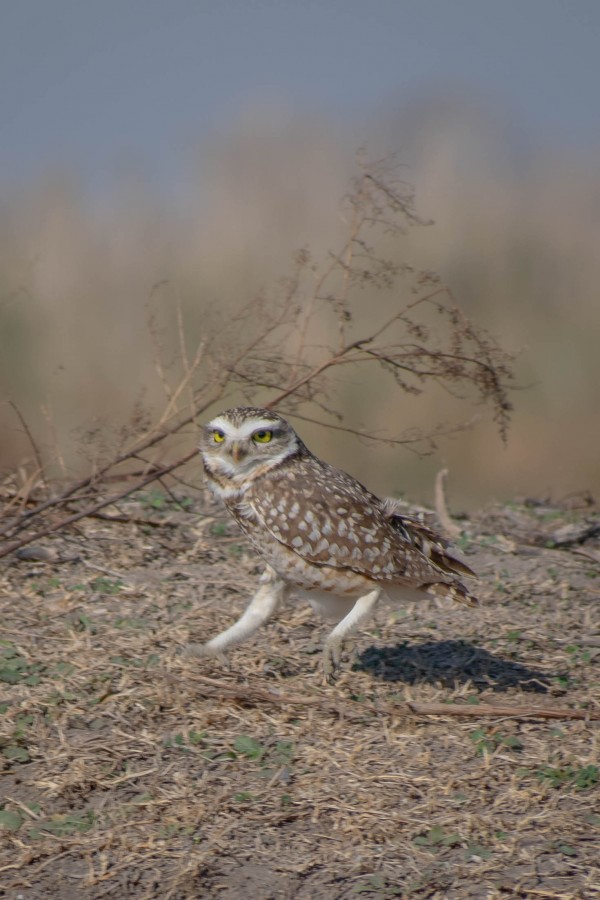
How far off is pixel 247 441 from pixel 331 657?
946 millimetres

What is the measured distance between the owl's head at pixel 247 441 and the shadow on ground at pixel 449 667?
3.20ft

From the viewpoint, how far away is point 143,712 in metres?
4.36

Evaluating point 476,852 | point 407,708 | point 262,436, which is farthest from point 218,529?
point 476,852

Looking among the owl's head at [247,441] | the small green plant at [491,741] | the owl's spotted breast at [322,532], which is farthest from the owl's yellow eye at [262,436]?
the small green plant at [491,741]

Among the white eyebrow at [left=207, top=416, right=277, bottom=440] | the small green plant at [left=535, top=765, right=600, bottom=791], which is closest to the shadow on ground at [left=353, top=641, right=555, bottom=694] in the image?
the small green plant at [left=535, top=765, right=600, bottom=791]

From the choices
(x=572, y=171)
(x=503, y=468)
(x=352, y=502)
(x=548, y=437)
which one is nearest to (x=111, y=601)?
(x=352, y=502)

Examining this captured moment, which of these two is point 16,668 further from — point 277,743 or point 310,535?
point 310,535

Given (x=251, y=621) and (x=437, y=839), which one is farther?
(x=251, y=621)

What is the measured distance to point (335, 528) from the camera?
462 cm

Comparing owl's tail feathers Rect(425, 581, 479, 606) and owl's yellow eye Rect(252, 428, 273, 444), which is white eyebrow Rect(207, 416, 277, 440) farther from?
owl's tail feathers Rect(425, 581, 479, 606)

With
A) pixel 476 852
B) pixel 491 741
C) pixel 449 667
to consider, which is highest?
pixel 449 667

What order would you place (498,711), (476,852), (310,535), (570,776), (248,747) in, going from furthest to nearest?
(310,535) → (498,711) → (248,747) → (570,776) → (476,852)

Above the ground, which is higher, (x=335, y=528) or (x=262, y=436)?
(x=262, y=436)

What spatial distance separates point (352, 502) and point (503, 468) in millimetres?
7588
